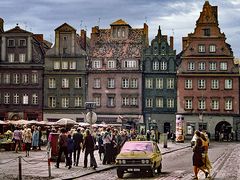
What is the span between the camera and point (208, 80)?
262ft

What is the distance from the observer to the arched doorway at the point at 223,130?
8000cm

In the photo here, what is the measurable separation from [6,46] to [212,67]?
29545mm

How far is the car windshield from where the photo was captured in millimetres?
23666

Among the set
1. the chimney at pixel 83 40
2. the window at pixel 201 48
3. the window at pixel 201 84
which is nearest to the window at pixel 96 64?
the chimney at pixel 83 40

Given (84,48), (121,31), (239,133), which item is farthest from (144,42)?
(239,133)

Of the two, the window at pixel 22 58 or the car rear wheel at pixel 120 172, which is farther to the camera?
the window at pixel 22 58

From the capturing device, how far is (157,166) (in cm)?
2409

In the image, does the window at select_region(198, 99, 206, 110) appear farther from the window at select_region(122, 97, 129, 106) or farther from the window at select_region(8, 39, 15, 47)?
the window at select_region(8, 39, 15, 47)

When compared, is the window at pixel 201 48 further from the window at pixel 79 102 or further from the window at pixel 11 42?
the window at pixel 11 42

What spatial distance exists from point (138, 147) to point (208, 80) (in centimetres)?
5744

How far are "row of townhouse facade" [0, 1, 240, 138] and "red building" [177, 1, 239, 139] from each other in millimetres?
140

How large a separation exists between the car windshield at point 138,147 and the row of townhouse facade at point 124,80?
55.8m

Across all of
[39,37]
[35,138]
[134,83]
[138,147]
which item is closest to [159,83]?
[134,83]

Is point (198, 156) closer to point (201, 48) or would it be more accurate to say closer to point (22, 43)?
point (201, 48)
